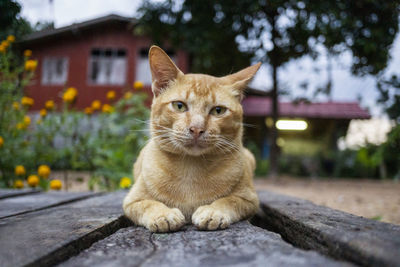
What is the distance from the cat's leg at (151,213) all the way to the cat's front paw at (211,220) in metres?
0.09


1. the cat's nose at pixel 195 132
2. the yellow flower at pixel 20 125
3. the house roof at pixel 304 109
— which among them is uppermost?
the house roof at pixel 304 109

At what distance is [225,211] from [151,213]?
0.43m

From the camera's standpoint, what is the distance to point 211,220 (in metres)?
1.55

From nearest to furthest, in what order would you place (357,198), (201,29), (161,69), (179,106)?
(179,106)
(161,69)
(357,198)
(201,29)

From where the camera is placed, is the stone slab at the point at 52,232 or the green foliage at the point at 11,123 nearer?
the stone slab at the point at 52,232

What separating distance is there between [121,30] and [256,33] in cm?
765

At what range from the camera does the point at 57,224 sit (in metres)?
1.65

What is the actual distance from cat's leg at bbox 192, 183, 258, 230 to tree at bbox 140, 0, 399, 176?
3.23 meters

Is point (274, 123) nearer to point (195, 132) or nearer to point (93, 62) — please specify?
point (195, 132)

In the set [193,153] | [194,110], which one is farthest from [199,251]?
[194,110]

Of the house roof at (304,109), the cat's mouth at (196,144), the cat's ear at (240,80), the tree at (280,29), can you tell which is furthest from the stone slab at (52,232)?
the house roof at (304,109)

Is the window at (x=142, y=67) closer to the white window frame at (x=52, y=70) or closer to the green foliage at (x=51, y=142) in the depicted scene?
the white window frame at (x=52, y=70)

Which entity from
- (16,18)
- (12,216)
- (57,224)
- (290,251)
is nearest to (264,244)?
(290,251)

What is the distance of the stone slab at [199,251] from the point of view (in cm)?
→ 105
